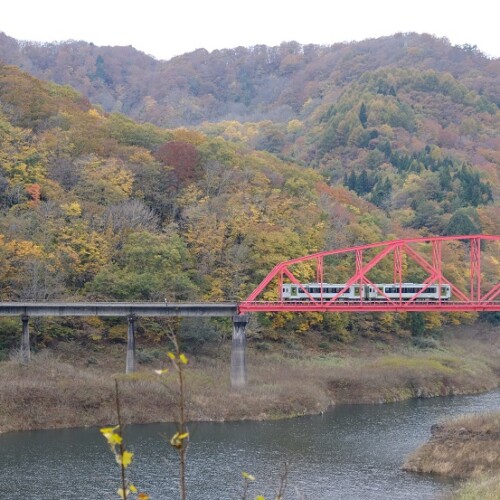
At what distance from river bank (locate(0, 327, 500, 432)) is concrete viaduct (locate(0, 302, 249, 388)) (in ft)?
4.32

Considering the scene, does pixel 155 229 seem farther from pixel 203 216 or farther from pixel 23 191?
Result: pixel 23 191

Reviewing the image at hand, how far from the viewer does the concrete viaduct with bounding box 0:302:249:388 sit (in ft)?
206

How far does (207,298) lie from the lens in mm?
76188

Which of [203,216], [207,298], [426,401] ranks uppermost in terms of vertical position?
[203,216]

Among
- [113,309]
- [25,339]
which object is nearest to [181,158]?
[113,309]

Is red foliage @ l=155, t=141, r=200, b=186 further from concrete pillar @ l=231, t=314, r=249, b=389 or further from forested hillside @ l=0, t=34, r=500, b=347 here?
concrete pillar @ l=231, t=314, r=249, b=389

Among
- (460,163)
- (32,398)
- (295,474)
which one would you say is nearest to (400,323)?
(32,398)

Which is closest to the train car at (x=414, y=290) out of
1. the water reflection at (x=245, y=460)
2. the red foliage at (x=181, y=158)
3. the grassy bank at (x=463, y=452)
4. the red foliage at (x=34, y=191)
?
the water reflection at (x=245, y=460)

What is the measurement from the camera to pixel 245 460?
45.2m

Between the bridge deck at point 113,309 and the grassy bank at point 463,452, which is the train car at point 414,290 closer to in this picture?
the bridge deck at point 113,309

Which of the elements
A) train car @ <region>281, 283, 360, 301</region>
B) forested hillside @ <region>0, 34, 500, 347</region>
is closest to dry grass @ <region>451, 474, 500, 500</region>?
train car @ <region>281, 283, 360, 301</region>

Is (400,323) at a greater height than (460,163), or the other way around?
(460,163)

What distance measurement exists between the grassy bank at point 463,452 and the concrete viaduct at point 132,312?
1813cm

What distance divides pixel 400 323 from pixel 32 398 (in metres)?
38.5
